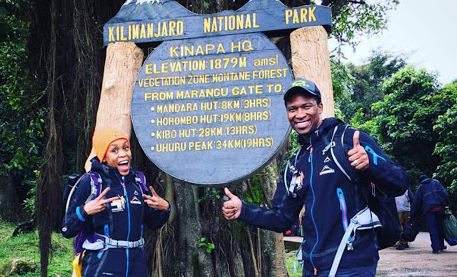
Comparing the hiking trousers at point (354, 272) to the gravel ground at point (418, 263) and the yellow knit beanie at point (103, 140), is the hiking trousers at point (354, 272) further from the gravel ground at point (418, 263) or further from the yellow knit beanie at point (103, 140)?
the gravel ground at point (418, 263)

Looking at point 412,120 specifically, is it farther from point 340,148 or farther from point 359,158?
point 359,158

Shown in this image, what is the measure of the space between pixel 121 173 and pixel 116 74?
1281mm

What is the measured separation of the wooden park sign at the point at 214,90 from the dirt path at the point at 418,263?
541cm

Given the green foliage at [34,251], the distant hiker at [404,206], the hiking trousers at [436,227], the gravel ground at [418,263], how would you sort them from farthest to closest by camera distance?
1. the distant hiker at [404,206]
2. the hiking trousers at [436,227]
3. the green foliage at [34,251]
4. the gravel ground at [418,263]

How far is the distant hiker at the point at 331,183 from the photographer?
291 centimetres

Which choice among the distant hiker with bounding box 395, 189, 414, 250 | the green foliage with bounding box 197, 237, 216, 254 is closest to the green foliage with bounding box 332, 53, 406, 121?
the distant hiker with bounding box 395, 189, 414, 250

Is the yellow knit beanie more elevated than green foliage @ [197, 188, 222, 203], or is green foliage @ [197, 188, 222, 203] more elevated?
the yellow knit beanie

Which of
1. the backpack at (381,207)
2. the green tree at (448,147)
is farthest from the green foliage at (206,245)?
the green tree at (448,147)

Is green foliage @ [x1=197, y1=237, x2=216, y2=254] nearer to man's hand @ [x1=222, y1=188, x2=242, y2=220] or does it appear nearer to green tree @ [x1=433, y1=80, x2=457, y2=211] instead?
man's hand @ [x1=222, y1=188, x2=242, y2=220]

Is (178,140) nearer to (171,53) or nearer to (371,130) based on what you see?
(171,53)

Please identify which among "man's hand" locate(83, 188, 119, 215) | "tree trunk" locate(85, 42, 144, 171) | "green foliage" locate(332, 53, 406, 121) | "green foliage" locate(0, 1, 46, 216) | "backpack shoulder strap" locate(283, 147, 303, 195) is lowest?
"man's hand" locate(83, 188, 119, 215)

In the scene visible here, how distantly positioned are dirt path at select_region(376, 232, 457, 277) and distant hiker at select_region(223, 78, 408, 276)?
6084 mm

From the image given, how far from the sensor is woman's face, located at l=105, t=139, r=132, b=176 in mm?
3795

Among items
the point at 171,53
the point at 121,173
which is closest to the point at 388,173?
the point at 121,173
